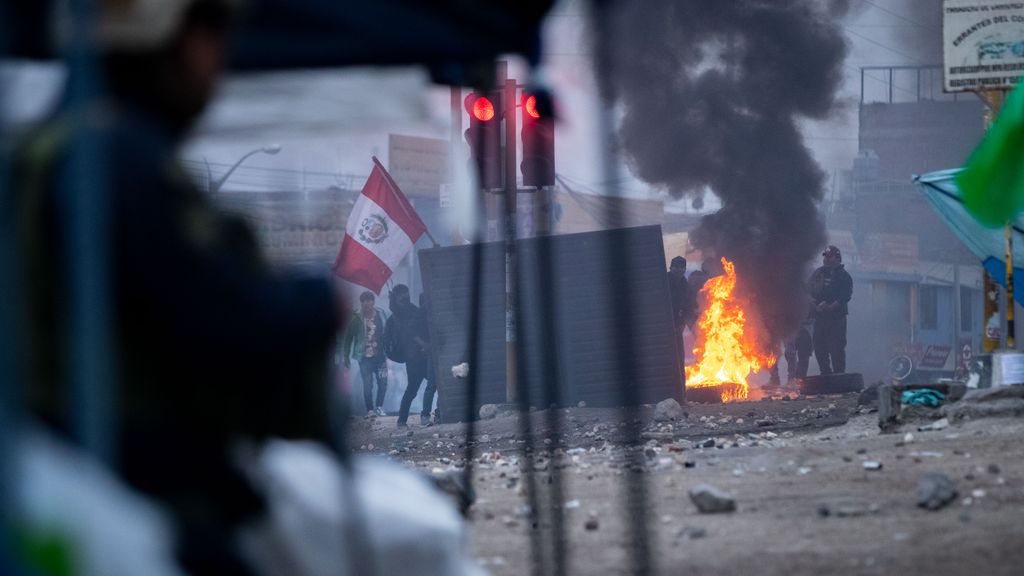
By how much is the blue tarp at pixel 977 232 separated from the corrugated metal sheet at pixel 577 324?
5026mm

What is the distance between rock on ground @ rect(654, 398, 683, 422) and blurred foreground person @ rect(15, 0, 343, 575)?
13.2 m

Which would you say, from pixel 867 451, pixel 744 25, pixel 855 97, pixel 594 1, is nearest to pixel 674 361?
pixel 867 451

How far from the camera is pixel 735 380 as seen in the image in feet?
70.7

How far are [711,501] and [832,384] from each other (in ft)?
40.9

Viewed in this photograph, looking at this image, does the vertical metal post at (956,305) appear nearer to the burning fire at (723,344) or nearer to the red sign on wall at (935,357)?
the red sign on wall at (935,357)

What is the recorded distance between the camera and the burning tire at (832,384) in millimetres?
19031

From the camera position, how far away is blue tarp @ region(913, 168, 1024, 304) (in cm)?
1202

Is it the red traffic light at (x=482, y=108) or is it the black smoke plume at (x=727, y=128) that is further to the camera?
the black smoke plume at (x=727, y=128)

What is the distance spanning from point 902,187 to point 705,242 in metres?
19.4

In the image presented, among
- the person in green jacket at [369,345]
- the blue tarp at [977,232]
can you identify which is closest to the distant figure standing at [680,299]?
the person in green jacket at [369,345]

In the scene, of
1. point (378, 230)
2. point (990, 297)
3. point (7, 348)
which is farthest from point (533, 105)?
point (378, 230)

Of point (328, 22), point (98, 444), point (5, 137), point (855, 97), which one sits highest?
point (855, 97)

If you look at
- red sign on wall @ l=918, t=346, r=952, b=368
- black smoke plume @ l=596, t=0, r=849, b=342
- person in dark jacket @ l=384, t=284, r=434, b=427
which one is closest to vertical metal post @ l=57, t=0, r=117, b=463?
person in dark jacket @ l=384, t=284, r=434, b=427

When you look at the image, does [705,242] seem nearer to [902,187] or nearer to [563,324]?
Answer: [563,324]
